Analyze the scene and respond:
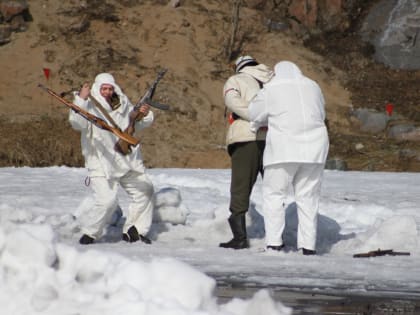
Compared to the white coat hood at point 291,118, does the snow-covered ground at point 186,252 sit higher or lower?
lower

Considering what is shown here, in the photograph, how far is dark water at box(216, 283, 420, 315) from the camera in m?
6.88

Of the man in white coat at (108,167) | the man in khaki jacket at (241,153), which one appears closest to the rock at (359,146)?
the man in white coat at (108,167)

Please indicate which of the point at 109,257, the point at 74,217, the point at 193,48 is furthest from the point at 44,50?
the point at 109,257

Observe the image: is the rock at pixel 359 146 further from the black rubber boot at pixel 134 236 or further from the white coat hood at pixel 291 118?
the white coat hood at pixel 291 118

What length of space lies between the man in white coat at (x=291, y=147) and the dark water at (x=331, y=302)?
89.1 inches

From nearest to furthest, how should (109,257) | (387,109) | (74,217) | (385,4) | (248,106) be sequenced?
(109,257) < (248,106) < (74,217) < (387,109) < (385,4)

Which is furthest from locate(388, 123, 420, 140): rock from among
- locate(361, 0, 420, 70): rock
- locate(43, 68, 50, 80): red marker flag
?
locate(43, 68, 50, 80): red marker flag

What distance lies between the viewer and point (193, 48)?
36.5 meters

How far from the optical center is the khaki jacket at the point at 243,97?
10.5 metres

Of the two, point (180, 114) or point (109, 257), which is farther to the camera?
point (180, 114)

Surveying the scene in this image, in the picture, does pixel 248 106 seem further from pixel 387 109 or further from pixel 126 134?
pixel 387 109

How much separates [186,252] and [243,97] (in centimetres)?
162

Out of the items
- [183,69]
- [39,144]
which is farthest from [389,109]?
[39,144]

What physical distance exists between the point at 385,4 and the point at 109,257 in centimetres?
3630
